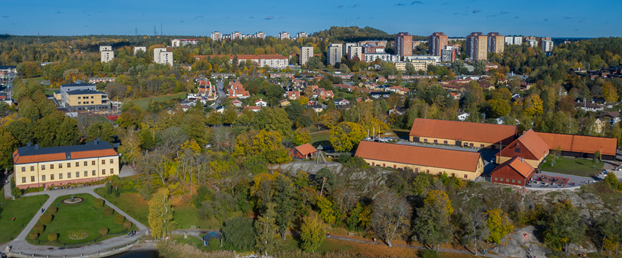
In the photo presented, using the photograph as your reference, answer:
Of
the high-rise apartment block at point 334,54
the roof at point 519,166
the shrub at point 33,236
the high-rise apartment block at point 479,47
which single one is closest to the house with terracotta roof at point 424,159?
the roof at point 519,166

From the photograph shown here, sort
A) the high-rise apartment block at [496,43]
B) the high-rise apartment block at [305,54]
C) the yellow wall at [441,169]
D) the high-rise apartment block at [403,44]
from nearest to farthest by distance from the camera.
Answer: the yellow wall at [441,169] < the high-rise apartment block at [305,54] < the high-rise apartment block at [403,44] < the high-rise apartment block at [496,43]

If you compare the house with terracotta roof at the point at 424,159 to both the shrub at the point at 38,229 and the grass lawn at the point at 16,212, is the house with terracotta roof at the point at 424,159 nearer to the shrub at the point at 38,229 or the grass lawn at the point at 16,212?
the shrub at the point at 38,229

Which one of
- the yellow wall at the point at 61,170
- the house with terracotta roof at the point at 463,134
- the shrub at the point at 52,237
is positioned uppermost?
the house with terracotta roof at the point at 463,134

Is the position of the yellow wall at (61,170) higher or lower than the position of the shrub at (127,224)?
higher

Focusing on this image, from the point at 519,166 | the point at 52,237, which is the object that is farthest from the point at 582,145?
the point at 52,237

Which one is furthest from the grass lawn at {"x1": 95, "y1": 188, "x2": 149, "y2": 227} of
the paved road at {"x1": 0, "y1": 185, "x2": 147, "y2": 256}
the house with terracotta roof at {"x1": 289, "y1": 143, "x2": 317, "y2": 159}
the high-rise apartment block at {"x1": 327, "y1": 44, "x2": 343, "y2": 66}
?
the high-rise apartment block at {"x1": 327, "y1": 44, "x2": 343, "y2": 66}

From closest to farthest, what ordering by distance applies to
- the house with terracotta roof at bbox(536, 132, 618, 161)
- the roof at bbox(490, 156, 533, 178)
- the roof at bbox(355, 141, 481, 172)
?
the roof at bbox(490, 156, 533, 178) → the roof at bbox(355, 141, 481, 172) → the house with terracotta roof at bbox(536, 132, 618, 161)

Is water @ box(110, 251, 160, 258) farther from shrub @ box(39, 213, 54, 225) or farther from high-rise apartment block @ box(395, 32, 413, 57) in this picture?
high-rise apartment block @ box(395, 32, 413, 57)
